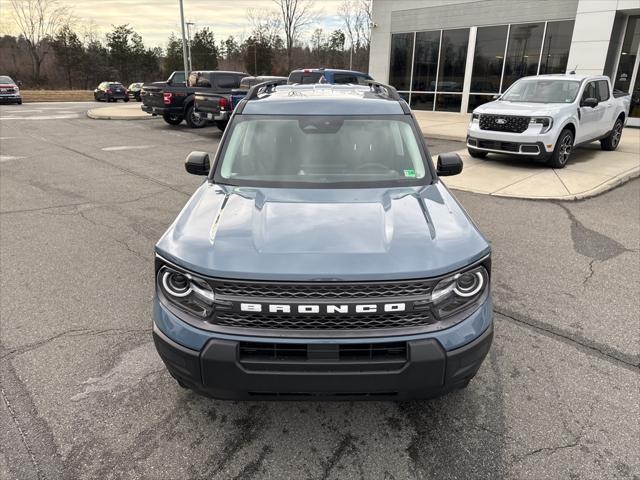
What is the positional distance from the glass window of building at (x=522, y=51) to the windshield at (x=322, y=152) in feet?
62.7

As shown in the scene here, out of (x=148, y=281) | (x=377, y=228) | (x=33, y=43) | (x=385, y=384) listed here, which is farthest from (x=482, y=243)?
(x=33, y=43)

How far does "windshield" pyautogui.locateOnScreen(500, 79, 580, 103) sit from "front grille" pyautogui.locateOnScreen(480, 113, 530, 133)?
4.13ft

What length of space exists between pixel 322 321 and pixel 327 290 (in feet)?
0.51

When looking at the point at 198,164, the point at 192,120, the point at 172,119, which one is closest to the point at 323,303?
the point at 198,164

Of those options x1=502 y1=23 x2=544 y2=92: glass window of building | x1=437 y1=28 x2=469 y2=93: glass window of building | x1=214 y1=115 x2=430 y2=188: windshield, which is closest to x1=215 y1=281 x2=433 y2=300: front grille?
x1=214 y1=115 x2=430 y2=188: windshield

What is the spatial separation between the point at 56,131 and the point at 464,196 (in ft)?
51.2

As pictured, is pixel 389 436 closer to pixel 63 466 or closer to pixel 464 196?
pixel 63 466

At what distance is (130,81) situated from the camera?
7150 cm

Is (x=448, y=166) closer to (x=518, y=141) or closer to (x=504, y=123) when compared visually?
(x=518, y=141)

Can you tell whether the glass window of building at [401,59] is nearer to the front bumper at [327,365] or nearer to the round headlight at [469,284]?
the round headlight at [469,284]

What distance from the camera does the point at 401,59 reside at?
2428 centimetres

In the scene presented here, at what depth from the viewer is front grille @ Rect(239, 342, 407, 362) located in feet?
7.18

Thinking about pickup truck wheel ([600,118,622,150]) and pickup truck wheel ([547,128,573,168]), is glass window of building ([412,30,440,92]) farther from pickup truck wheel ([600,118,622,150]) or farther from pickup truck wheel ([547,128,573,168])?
pickup truck wheel ([547,128,573,168])

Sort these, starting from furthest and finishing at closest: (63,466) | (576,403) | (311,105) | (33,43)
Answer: (33,43), (311,105), (576,403), (63,466)
